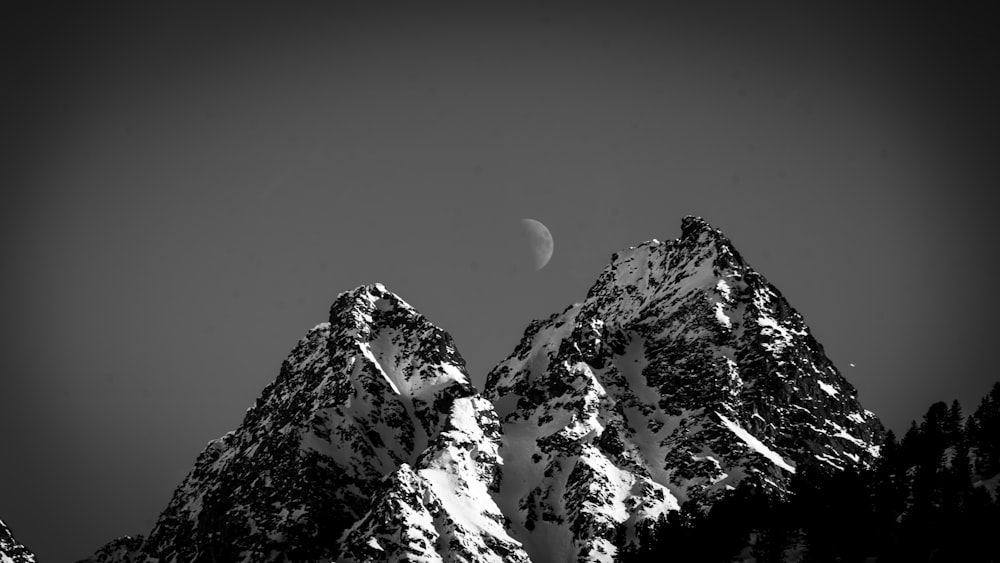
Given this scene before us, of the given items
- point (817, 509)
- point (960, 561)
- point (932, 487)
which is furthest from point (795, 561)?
point (960, 561)

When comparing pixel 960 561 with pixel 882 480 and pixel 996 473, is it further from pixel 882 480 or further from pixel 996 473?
pixel 882 480

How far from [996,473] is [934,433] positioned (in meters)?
26.1

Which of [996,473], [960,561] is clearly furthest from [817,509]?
[960,561]

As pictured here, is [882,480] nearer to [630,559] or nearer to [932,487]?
[932,487]

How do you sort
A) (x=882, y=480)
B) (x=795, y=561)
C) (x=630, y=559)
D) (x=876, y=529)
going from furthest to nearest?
(x=630, y=559) → (x=882, y=480) → (x=795, y=561) → (x=876, y=529)

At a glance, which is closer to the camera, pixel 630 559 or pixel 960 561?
pixel 960 561

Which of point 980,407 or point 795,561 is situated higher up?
point 980,407

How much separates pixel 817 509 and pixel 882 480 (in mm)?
15735

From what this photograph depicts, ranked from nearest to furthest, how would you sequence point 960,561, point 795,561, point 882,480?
1. point 960,561
2. point 795,561
3. point 882,480

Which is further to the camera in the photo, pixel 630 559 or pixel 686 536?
pixel 630 559

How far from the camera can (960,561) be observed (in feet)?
399

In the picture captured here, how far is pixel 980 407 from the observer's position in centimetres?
17125

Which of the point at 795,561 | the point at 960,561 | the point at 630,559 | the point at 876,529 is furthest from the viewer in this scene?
the point at 630,559

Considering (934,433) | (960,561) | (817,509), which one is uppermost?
(934,433)
